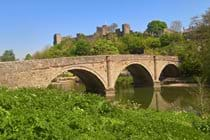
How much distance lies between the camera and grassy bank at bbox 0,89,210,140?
6.13m

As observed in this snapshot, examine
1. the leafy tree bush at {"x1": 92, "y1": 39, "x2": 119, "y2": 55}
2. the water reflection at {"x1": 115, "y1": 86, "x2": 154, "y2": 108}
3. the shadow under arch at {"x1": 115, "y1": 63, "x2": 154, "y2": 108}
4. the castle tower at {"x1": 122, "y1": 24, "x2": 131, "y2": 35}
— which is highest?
the castle tower at {"x1": 122, "y1": 24, "x2": 131, "y2": 35}

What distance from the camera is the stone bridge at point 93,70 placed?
23.6m

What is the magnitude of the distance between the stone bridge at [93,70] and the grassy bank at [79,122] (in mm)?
12955

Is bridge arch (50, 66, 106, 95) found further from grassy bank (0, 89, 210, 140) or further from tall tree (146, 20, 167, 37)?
tall tree (146, 20, 167, 37)

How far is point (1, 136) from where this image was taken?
5.64m

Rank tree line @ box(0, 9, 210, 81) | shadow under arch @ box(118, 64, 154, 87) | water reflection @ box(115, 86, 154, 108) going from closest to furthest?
water reflection @ box(115, 86, 154, 108) → tree line @ box(0, 9, 210, 81) → shadow under arch @ box(118, 64, 154, 87)

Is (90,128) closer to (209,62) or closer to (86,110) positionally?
(86,110)

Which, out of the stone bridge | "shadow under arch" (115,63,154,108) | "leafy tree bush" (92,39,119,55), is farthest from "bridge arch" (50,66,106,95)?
"leafy tree bush" (92,39,119,55)

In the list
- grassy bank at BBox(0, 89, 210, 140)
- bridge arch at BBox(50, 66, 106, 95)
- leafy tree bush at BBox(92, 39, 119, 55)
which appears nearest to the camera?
grassy bank at BBox(0, 89, 210, 140)

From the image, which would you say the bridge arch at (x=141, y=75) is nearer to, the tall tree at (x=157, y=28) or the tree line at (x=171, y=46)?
the tree line at (x=171, y=46)

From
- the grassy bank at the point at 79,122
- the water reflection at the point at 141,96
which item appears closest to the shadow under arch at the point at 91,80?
the water reflection at the point at 141,96

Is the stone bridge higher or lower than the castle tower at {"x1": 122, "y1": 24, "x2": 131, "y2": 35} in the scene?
lower

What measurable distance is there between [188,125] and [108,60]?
27.9 metres

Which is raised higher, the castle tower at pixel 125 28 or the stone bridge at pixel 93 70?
the castle tower at pixel 125 28
